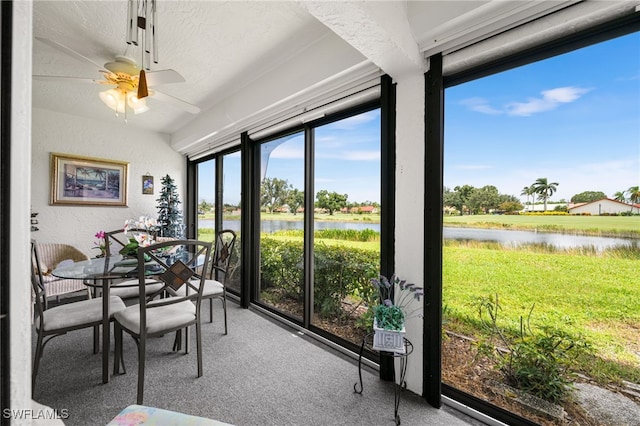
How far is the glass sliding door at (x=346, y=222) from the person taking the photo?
8.16 ft

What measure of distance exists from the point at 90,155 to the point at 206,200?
5.63 ft

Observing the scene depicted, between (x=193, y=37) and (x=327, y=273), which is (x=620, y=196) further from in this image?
(x=193, y=37)

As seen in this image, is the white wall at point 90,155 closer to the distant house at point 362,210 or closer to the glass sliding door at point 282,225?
the glass sliding door at point 282,225

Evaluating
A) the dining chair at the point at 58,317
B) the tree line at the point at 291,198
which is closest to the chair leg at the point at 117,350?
the dining chair at the point at 58,317

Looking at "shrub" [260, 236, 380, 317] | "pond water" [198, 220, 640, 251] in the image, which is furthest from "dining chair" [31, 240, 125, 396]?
"pond water" [198, 220, 640, 251]

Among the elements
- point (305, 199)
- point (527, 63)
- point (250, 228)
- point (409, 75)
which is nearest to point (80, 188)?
point (250, 228)

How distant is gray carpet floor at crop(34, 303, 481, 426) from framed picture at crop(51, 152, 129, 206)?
2333mm

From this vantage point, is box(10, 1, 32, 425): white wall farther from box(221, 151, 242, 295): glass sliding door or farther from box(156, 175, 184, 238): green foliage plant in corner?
box(156, 175, 184, 238): green foliage plant in corner

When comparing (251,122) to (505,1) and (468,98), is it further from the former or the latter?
(505,1)

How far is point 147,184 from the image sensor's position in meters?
4.74

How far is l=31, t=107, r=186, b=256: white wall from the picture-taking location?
3861 mm

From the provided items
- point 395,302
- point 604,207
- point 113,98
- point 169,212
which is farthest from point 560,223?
point 169,212

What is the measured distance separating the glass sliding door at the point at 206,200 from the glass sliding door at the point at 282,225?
55.9 inches

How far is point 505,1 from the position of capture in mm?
1422
